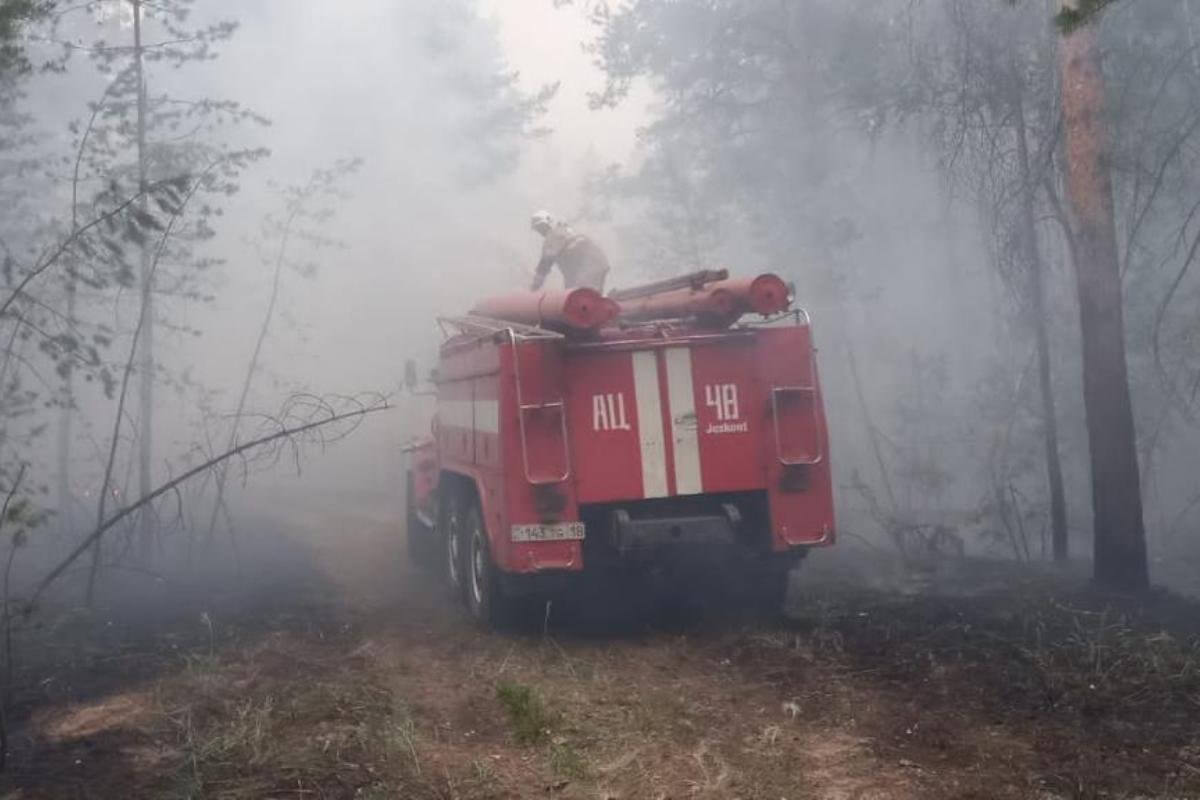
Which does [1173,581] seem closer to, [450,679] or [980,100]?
[980,100]

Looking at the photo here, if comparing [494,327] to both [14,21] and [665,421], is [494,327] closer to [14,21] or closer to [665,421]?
[665,421]

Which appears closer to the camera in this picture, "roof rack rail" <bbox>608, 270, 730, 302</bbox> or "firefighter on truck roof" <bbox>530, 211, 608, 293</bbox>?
"roof rack rail" <bbox>608, 270, 730, 302</bbox>

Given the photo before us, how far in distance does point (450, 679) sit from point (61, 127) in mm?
24325

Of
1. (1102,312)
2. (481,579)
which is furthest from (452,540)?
(1102,312)

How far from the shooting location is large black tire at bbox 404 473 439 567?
11523 mm

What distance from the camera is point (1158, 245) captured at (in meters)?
16.9

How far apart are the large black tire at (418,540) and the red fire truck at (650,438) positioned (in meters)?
3.82

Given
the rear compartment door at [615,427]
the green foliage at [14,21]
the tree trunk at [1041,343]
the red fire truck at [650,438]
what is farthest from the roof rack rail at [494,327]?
the tree trunk at [1041,343]

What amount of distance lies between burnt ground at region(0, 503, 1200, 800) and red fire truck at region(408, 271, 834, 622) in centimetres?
74

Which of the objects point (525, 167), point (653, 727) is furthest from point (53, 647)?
point (525, 167)

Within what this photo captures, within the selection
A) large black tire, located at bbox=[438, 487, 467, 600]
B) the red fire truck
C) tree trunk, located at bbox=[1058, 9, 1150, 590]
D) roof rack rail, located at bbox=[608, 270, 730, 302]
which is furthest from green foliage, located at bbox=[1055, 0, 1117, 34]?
large black tire, located at bbox=[438, 487, 467, 600]

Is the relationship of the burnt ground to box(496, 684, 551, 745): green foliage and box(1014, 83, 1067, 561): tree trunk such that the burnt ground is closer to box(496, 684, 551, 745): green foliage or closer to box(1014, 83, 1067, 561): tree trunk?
box(496, 684, 551, 745): green foliage

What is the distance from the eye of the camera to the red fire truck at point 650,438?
7.23 m

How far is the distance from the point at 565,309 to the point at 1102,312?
5031 millimetres
